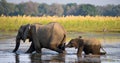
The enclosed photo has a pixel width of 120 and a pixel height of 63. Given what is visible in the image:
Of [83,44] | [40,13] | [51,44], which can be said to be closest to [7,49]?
[51,44]

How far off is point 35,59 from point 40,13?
82008mm

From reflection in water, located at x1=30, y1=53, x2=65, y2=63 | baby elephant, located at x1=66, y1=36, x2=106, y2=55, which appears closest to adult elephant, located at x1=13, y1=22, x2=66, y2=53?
reflection in water, located at x1=30, y1=53, x2=65, y2=63

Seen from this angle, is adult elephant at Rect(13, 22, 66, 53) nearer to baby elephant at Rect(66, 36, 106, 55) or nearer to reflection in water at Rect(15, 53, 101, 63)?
reflection in water at Rect(15, 53, 101, 63)

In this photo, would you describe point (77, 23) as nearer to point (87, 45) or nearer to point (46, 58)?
point (87, 45)

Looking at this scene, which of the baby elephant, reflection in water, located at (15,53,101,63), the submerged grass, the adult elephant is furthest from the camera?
the submerged grass

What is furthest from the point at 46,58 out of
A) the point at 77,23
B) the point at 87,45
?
the point at 77,23

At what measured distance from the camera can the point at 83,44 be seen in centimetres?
2752

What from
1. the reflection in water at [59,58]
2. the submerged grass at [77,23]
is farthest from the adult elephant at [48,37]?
the submerged grass at [77,23]

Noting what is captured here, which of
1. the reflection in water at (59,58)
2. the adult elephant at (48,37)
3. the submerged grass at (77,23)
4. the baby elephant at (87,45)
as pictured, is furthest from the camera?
the submerged grass at (77,23)

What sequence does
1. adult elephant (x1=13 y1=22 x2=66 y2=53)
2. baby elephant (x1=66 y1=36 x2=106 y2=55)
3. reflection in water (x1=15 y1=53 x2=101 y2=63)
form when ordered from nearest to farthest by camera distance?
reflection in water (x1=15 y1=53 x2=101 y2=63), baby elephant (x1=66 y1=36 x2=106 y2=55), adult elephant (x1=13 y1=22 x2=66 y2=53)

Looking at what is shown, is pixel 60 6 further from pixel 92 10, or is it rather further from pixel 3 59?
pixel 3 59

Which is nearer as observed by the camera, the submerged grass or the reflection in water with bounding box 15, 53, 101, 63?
the reflection in water with bounding box 15, 53, 101, 63

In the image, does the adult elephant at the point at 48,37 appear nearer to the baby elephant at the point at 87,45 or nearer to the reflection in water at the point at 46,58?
the reflection in water at the point at 46,58

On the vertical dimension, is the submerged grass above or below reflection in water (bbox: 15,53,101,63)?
below
